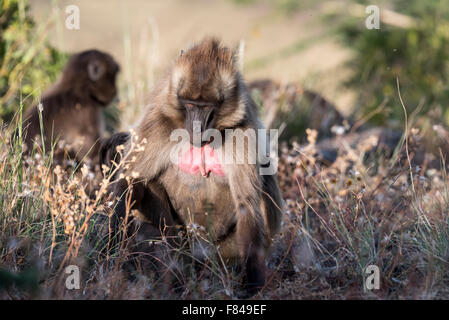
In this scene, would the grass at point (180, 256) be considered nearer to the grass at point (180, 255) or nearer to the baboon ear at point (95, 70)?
the grass at point (180, 255)

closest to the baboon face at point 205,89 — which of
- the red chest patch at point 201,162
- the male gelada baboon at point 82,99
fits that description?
the red chest patch at point 201,162

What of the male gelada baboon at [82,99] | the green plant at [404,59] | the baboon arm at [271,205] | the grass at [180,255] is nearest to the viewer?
the grass at [180,255]

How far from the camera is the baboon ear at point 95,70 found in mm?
6461

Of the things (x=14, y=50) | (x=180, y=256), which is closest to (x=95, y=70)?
(x=14, y=50)

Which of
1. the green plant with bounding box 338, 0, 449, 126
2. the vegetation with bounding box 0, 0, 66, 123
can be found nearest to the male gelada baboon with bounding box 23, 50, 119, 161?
the vegetation with bounding box 0, 0, 66, 123

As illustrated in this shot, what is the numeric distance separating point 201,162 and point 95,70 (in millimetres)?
3011

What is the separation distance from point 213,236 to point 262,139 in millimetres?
716

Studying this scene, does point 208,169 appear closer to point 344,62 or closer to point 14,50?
point 14,50

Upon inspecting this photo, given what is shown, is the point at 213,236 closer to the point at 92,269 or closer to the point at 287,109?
the point at 92,269

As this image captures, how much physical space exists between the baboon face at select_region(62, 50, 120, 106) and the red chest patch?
9.25 ft

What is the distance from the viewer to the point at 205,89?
12.2ft

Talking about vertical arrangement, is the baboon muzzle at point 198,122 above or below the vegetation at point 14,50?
below

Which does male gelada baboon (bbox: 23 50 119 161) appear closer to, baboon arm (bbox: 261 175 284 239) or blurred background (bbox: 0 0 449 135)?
blurred background (bbox: 0 0 449 135)
